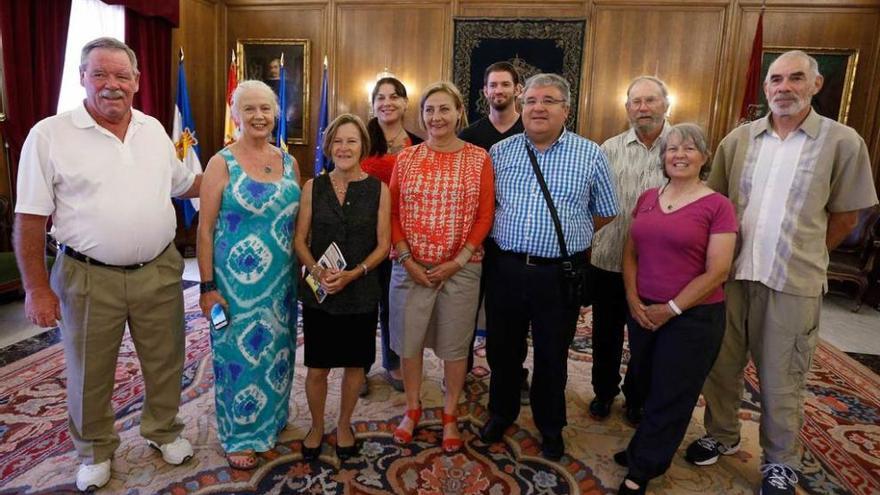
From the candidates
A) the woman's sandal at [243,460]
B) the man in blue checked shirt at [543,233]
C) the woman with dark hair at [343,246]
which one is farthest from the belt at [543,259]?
the woman's sandal at [243,460]

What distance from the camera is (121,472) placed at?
2145mm

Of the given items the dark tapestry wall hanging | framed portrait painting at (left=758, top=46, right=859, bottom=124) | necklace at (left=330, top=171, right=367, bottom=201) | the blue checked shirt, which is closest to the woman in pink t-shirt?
the blue checked shirt

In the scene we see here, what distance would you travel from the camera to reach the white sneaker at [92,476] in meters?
2.02

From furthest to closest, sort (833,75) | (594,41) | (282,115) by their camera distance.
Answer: (282,115), (594,41), (833,75)

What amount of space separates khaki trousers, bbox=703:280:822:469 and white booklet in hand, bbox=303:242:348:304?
5.15ft

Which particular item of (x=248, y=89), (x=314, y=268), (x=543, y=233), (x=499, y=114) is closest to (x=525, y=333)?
(x=543, y=233)

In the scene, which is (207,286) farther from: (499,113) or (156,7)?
(156,7)

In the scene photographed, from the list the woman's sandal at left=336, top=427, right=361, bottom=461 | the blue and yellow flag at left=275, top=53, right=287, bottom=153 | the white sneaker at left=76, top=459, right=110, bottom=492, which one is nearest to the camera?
the white sneaker at left=76, top=459, right=110, bottom=492

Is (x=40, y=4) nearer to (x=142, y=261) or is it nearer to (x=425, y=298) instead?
(x=142, y=261)

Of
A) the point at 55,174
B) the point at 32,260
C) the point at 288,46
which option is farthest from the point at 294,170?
the point at 288,46

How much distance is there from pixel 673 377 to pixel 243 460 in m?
1.73

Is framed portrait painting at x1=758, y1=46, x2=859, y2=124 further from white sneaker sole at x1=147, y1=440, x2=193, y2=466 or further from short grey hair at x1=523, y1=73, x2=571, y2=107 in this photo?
white sneaker sole at x1=147, y1=440, x2=193, y2=466

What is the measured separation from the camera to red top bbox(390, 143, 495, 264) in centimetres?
220

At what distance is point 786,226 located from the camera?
201 cm
